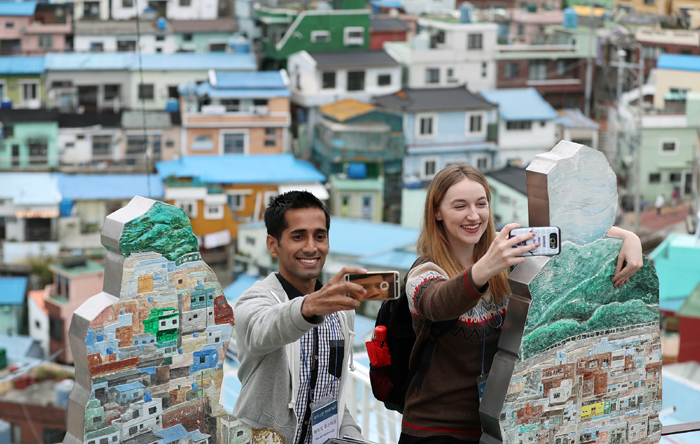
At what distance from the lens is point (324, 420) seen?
3.57 meters

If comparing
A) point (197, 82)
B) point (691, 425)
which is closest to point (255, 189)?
point (197, 82)

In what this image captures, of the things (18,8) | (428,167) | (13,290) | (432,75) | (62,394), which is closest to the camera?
(62,394)

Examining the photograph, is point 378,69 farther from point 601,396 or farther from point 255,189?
point 601,396

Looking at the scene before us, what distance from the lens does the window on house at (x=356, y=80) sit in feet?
108

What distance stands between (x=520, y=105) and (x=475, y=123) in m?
1.83

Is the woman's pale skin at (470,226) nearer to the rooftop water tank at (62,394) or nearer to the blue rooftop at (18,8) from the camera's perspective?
the rooftop water tank at (62,394)

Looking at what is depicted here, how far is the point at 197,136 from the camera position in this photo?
3122cm

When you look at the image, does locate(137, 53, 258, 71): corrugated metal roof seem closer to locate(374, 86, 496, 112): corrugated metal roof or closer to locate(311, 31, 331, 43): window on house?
locate(311, 31, 331, 43): window on house

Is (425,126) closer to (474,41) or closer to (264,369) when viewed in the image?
(474,41)

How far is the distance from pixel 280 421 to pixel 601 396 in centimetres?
132

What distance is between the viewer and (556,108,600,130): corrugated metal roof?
109 feet

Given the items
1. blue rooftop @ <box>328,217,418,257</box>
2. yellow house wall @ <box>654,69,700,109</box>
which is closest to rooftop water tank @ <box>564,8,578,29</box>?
yellow house wall @ <box>654,69,700,109</box>

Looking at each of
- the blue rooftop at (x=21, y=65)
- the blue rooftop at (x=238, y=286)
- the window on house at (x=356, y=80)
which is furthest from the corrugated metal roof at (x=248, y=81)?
the blue rooftop at (x=238, y=286)

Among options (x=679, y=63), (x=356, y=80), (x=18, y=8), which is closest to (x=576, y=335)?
(x=356, y=80)
